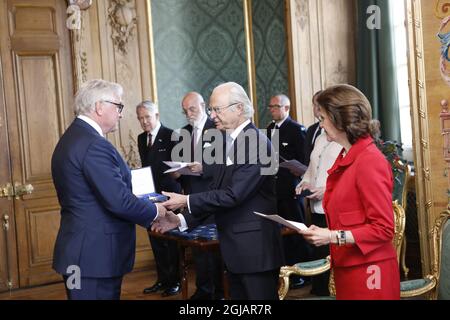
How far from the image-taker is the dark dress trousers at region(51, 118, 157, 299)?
121 inches

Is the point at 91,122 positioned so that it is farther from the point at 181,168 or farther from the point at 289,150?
the point at 289,150

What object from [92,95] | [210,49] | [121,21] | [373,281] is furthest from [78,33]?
[373,281]

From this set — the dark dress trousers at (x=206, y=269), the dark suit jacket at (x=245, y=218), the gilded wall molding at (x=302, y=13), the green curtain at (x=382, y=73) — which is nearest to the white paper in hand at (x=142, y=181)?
the dark dress trousers at (x=206, y=269)

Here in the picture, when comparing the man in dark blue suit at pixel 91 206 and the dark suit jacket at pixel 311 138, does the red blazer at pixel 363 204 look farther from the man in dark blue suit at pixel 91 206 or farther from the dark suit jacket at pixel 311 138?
the dark suit jacket at pixel 311 138

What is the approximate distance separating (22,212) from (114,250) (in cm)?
359

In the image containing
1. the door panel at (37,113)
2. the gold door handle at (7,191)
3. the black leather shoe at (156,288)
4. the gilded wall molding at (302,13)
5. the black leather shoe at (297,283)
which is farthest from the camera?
the gilded wall molding at (302,13)

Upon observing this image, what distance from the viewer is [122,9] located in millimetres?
6855

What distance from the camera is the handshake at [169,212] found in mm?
3561

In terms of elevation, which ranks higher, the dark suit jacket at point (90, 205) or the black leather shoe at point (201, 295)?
the dark suit jacket at point (90, 205)

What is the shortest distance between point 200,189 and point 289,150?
1.16m

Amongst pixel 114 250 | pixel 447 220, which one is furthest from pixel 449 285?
pixel 114 250

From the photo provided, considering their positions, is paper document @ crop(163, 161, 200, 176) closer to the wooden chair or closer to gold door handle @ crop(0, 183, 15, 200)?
the wooden chair

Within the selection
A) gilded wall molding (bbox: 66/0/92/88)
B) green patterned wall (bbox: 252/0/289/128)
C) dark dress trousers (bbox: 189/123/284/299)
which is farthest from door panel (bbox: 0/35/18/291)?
dark dress trousers (bbox: 189/123/284/299)
